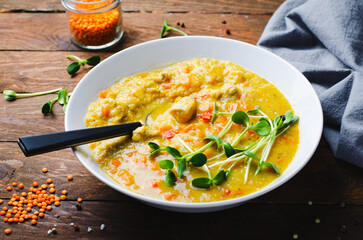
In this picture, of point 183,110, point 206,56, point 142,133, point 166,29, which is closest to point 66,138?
point 142,133

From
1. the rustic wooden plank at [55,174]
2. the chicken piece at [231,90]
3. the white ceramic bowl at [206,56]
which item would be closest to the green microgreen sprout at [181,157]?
the white ceramic bowl at [206,56]

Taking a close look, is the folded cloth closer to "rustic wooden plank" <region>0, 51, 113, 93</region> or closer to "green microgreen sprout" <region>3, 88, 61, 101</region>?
Result: "rustic wooden plank" <region>0, 51, 113, 93</region>

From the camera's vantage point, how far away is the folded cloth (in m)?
3.38

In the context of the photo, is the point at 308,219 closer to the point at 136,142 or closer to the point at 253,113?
the point at 253,113

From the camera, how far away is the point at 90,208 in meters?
3.06

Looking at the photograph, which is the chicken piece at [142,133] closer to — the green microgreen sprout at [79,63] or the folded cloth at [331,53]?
the green microgreen sprout at [79,63]

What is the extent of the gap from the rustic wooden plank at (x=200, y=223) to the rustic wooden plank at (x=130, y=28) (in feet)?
6.62

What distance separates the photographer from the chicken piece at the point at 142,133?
124 inches

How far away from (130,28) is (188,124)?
6.06 ft

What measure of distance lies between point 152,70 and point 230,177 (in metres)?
1.42

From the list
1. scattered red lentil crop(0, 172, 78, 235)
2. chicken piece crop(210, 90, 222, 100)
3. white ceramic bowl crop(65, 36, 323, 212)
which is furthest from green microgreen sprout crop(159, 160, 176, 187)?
chicken piece crop(210, 90, 222, 100)

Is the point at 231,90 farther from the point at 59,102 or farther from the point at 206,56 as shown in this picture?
the point at 59,102

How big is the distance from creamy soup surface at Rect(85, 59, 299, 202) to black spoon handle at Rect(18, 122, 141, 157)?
0.54ft

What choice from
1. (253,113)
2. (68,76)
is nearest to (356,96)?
(253,113)
